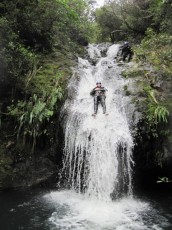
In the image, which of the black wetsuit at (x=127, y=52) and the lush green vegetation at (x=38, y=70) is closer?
the lush green vegetation at (x=38, y=70)

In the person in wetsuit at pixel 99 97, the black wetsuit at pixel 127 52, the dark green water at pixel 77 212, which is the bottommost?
the dark green water at pixel 77 212

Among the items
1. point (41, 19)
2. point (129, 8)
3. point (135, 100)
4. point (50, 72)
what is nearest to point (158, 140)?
point (135, 100)

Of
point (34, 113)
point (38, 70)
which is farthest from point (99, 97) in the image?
point (38, 70)

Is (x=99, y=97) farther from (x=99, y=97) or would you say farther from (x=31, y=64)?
(x=31, y=64)

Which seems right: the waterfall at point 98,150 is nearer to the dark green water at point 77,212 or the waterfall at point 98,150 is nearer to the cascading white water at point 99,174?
the cascading white water at point 99,174

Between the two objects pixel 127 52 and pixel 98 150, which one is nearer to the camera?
pixel 98 150

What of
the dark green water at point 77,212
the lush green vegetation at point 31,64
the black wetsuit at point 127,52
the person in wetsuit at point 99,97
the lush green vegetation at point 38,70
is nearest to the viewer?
the dark green water at point 77,212

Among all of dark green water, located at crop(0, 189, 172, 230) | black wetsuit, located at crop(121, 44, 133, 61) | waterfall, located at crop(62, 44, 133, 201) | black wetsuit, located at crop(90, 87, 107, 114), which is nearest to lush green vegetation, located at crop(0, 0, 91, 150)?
waterfall, located at crop(62, 44, 133, 201)

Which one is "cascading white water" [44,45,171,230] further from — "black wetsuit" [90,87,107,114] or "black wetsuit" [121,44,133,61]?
"black wetsuit" [121,44,133,61]

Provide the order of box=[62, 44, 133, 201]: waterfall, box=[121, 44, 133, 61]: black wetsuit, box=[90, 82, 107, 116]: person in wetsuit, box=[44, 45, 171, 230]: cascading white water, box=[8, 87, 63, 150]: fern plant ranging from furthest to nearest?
box=[121, 44, 133, 61]: black wetsuit, box=[90, 82, 107, 116]: person in wetsuit, box=[8, 87, 63, 150]: fern plant, box=[62, 44, 133, 201]: waterfall, box=[44, 45, 171, 230]: cascading white water

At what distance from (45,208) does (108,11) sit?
21177mm

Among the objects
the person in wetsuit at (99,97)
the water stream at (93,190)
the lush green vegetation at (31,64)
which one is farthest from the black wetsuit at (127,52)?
the person in wetsuit at (99,97)

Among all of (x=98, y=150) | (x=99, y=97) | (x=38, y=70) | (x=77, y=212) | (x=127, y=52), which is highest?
(x=127, y=52)

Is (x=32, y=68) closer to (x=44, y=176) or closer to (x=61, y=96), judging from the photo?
(x=61, y=96)
